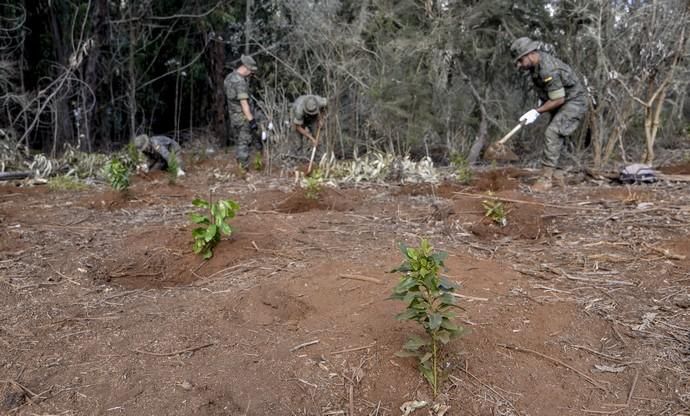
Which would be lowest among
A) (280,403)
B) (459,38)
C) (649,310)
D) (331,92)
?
(280,403)

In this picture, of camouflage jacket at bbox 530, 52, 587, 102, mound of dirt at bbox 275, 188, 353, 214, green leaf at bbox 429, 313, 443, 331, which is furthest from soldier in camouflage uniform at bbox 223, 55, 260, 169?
green leaf at bbox 429, 313, 443, 331

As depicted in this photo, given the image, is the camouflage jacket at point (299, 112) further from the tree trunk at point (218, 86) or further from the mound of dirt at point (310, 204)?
the tree trunk at point (218, 86)

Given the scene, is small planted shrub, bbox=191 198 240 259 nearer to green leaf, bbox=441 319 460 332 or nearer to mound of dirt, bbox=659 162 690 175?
green leaf, bbox=441 319 460 332

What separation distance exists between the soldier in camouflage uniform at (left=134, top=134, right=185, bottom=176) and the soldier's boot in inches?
182

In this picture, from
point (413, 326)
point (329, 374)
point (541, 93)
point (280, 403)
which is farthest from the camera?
point (541, 93)

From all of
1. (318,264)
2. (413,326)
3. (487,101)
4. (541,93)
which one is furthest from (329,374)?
(487,101)

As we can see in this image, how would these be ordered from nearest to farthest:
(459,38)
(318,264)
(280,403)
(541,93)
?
(280,403), (318,264), (541,93), (459,38)

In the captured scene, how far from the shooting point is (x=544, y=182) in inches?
235

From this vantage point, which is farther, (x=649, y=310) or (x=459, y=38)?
(x=459, y=38)

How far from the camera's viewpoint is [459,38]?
7.64 m

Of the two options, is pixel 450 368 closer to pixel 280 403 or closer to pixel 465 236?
pixel 280 403

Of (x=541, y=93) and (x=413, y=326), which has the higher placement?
(x=541, y=93)

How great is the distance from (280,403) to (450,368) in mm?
669

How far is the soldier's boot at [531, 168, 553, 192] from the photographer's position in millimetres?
5853
